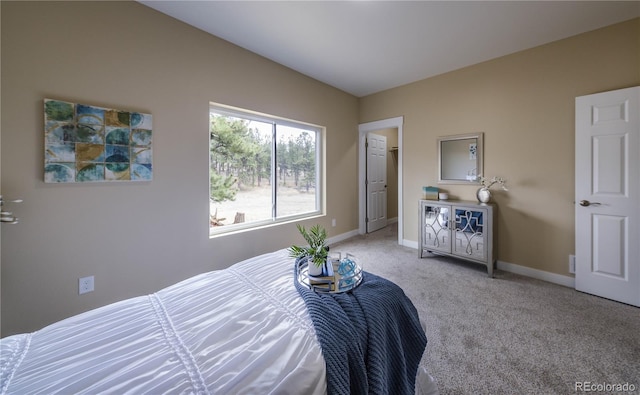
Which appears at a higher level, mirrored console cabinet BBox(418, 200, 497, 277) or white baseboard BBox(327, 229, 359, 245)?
mirrored console cabinet BBox(418, 200, 497, 277)

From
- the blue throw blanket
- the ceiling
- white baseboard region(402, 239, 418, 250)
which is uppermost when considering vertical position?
the ceiling

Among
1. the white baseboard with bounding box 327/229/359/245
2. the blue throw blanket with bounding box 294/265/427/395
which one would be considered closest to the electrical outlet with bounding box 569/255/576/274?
the blue throw blanket with bounding box 294/265/427/395

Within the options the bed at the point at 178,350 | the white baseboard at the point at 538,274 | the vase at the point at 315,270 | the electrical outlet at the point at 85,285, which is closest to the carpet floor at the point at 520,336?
the white baseboard at the point at 538,274

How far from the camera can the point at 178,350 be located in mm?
787

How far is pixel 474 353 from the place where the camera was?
1.66 meters

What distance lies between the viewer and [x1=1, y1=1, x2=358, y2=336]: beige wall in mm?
1683

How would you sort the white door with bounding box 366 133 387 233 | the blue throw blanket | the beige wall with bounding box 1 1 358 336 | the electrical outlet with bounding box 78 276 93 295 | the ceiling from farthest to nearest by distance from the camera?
1. the white door with bounding box 366 133 387 233
2. the ceiling
3. the electrical outlet with bounding box 78 276 93 295
4. the beige wall with bounding box 1 1 358 336
5. the blue throw blanket

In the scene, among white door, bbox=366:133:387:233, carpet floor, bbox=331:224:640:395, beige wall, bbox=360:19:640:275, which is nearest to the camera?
carpet floor, bbox=331:224:640:395

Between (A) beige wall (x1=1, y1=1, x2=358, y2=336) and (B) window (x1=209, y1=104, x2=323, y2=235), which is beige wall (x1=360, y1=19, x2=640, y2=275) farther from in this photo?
(A) beige wall (x1=1, y1=1, x2=358, y2=336)

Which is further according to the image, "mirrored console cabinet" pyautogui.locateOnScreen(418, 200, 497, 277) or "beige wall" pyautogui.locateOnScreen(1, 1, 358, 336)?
"mirrored console cabinet" pyautogui.locateOnScreen(418, 200, 497, 277)

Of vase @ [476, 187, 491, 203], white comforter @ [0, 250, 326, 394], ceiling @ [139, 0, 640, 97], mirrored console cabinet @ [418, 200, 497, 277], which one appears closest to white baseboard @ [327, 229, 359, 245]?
mirrored console cabinet @ [418, 200, 497, 277]

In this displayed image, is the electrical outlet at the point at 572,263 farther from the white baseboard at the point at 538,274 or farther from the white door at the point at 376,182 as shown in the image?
the white door at the point at 376,182

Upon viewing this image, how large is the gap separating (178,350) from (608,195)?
141 inches

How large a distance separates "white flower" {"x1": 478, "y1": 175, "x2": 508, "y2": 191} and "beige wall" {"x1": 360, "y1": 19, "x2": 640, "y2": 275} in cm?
6
